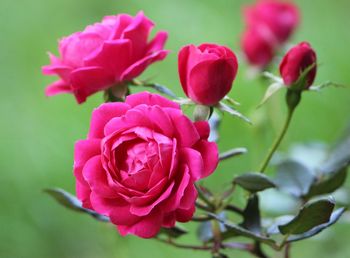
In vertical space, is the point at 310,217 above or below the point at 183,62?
below

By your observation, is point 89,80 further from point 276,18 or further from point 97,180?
point 276,18

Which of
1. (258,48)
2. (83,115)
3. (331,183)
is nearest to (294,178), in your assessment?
(331,183)

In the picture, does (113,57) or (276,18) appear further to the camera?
(276,18)

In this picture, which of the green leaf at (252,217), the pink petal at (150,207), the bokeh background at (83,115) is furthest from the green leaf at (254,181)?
the bokeh background at (83,115)

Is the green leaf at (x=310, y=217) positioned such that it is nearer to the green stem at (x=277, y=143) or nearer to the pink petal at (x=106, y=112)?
the green stem at (x=277, y=143)

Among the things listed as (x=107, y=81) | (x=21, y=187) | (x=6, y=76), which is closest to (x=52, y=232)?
(x=21, y=187)

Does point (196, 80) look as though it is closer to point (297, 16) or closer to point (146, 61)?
point (146, 61)
